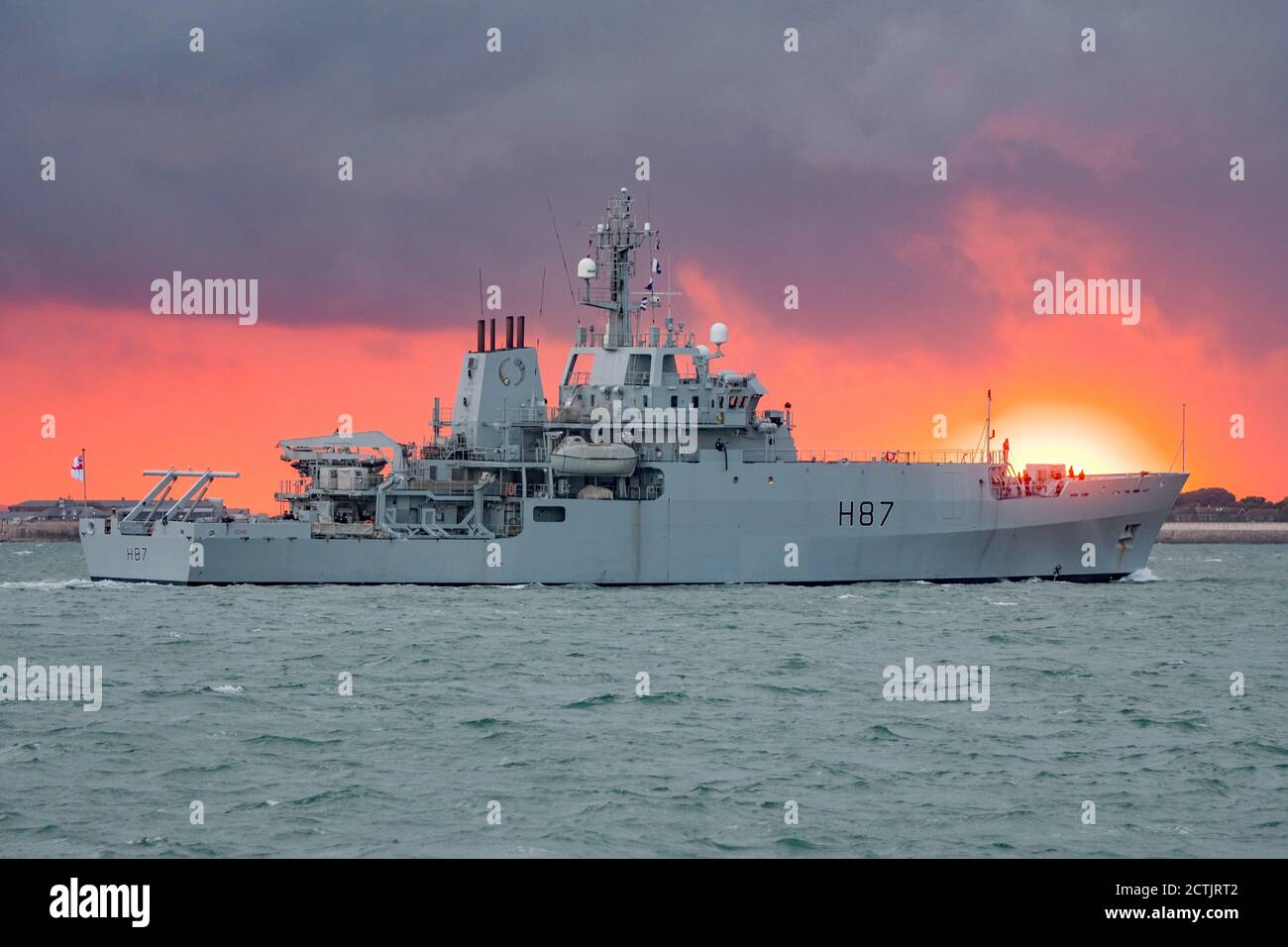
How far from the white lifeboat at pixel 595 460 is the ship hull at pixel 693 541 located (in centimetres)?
89

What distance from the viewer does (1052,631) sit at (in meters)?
31.1

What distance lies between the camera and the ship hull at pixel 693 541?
3941 cm

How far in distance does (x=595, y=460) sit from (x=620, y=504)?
4.51 ft

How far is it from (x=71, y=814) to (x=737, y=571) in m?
27.9

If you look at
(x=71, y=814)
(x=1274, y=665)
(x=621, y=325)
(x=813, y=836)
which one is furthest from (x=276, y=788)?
(x=621, y=325)

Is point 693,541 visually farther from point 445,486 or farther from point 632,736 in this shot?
point 632,736

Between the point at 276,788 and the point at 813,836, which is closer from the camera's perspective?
the point at 813,836

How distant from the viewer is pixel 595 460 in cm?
4038

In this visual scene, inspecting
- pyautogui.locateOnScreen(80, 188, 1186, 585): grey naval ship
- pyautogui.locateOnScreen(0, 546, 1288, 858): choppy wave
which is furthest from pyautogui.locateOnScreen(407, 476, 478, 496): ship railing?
pyautogui.locateOnScreen(0, 546, 1288, 858): choppy wave

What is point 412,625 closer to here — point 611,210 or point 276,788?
point 276,788

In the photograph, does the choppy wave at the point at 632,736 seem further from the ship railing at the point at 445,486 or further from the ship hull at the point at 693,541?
the ship railing at the point at 445,486

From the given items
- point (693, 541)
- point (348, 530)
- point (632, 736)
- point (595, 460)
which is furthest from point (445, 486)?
point (632, 736)

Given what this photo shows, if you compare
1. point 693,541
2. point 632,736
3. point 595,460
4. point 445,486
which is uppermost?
point 595,460

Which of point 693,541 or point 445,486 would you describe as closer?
point 693,541
